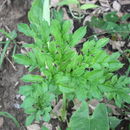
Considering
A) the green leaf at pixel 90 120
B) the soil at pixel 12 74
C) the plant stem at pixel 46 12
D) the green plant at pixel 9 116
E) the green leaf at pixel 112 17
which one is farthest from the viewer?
the green leaf at pixel 112 17

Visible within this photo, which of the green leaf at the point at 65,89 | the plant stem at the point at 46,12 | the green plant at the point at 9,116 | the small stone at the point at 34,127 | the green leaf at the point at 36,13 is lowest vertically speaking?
the small stone at the point at 34,127

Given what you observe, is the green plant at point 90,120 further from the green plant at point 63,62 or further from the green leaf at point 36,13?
the green leaf at point 36,13

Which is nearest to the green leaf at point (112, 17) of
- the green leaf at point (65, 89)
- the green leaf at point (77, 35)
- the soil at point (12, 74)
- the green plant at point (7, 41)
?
the soil at point (12, 74)

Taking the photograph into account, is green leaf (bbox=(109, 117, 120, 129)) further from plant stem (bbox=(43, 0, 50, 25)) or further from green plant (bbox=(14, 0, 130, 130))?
plant stem (bbox=(43, 0, 50, 25))

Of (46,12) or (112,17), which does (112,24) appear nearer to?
(112,17)

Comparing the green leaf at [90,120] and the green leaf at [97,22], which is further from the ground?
the green leaf at [97,22]
